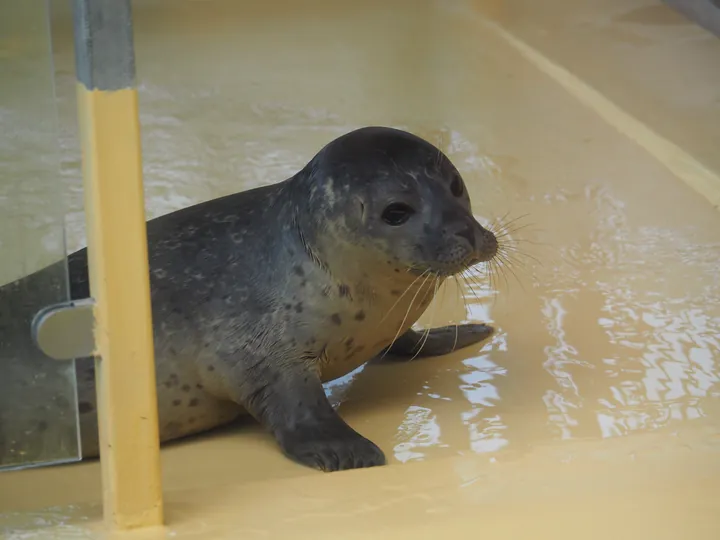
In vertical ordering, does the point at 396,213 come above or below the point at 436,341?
above

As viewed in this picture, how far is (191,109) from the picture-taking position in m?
5.47

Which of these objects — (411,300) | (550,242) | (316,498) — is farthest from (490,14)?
(316,498)

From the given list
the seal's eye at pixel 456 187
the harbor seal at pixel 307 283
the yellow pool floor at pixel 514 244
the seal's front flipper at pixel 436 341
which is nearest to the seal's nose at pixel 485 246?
the harbor seal at pixel 307 283

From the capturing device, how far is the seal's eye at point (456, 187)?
2738 mm

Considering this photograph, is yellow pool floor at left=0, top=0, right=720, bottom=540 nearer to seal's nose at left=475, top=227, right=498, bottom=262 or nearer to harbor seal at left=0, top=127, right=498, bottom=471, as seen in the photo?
harbor seal at left=0, top=127, right=498, bottom=471

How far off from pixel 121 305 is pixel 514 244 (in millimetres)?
2248

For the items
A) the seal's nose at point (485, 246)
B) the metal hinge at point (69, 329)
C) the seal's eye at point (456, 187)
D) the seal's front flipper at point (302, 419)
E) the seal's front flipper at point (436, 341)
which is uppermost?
the seal's eye at point (456, 187)

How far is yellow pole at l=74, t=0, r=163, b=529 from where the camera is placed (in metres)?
1.79

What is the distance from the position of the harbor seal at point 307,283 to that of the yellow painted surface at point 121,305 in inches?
24.0

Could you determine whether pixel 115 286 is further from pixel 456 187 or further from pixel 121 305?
pixel 456 187

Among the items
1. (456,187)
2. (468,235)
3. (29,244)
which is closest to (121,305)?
(29,244)

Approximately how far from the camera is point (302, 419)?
2.62 metres

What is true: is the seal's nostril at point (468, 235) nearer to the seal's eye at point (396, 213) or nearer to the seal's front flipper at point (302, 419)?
the seal's eye at point (396, 213)

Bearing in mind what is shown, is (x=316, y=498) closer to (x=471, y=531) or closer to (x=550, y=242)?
(x=471, y=531)
